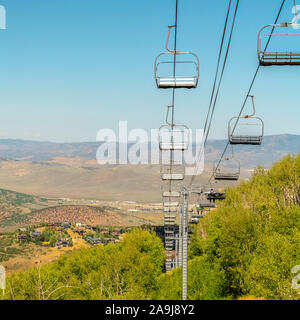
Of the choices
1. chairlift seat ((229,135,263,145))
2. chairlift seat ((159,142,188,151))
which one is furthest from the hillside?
chairlift seat ((159,142,188,151))

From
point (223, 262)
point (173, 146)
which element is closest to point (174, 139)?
point (173, 146)

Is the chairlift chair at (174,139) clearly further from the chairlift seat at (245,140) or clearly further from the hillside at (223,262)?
the hillside at (223,262)

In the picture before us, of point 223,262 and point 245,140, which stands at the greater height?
point 245,140

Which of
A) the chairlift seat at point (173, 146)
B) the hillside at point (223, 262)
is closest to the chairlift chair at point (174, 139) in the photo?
the chairlift seat at point (173, 146)

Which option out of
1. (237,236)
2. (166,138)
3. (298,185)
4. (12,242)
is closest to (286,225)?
(237,236)

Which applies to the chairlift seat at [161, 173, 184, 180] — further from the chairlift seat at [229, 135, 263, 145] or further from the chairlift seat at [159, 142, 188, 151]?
the chairlift seat at [159, 142, 188, 151]

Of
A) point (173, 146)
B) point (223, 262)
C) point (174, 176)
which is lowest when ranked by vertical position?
point (223, 262)

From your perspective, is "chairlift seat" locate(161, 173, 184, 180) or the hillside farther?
the hillside

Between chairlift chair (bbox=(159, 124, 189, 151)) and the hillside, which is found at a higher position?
chairlift chair (bbox=(159, 124, 189, 151))

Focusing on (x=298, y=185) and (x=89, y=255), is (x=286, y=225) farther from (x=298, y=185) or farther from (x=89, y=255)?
(x=89, y=255)

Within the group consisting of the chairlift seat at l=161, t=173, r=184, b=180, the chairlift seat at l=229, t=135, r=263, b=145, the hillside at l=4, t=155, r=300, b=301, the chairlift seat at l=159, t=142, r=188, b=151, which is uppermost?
the chairlift seat at l=229, t=135, r=263, b=145

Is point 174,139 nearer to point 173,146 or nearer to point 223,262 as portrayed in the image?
point 173,146

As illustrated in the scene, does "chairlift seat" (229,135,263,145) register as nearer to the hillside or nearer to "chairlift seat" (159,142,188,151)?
"chairlift seat" (159,142,188,151)
